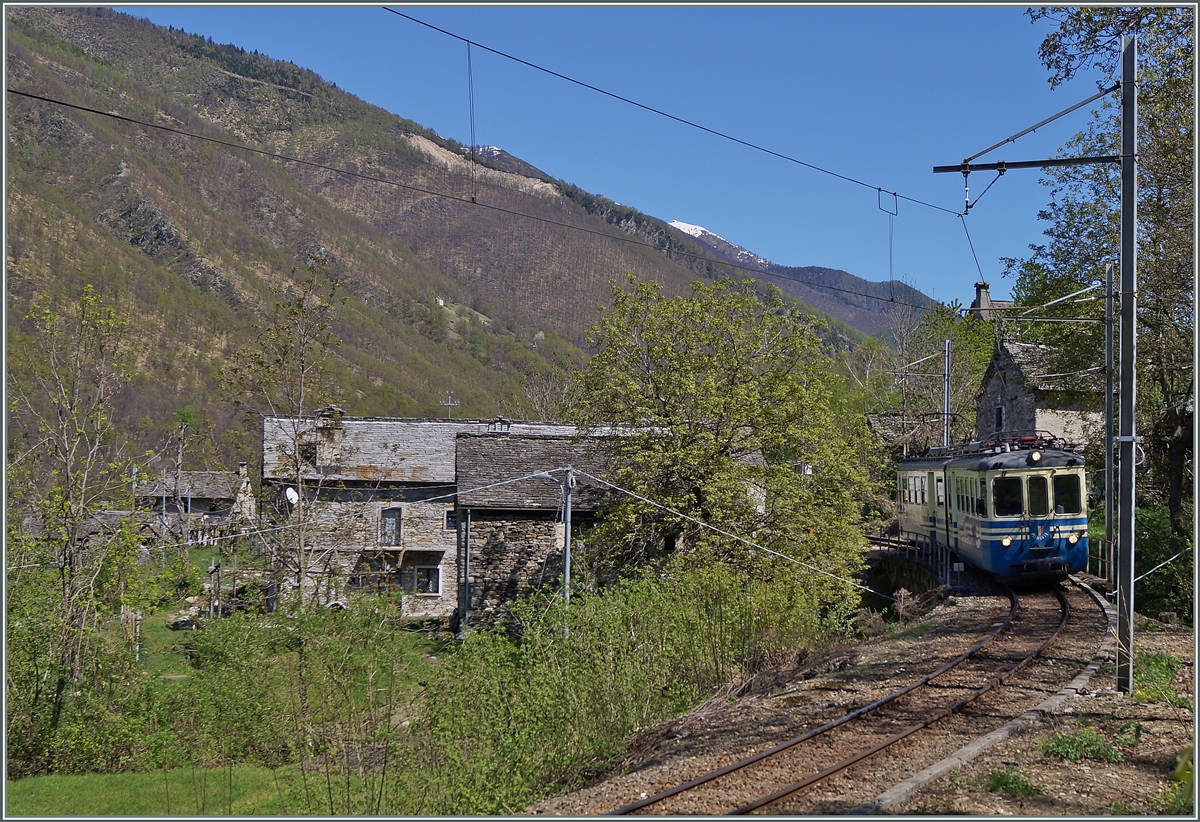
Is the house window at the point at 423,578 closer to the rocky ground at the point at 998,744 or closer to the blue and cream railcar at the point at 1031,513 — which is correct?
the blue and cream railcar at the point at 1031,513

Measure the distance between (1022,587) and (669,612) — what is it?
9.78m

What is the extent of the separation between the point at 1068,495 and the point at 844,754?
11523mm

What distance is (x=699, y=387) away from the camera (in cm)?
2067

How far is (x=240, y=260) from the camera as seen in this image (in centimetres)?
12812

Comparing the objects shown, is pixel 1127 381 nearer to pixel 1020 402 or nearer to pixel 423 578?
pixel 423 578

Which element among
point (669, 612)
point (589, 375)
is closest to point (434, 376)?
point (589, 375)

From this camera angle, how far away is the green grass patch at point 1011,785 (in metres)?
6.85

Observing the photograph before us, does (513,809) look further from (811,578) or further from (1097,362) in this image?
(1097,362)

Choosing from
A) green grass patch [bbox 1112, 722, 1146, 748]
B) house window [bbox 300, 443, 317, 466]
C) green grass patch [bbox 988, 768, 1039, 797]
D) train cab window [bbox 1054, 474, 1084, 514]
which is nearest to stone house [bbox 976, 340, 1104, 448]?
train cab window [bbox 1054, 474, 1084, 514]

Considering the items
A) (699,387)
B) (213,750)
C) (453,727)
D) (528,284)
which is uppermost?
(528,284)

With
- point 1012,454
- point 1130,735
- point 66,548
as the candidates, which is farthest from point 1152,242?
point 66,548

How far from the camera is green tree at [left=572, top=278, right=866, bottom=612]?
20016 millimetres

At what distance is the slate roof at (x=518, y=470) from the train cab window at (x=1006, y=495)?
9.74m

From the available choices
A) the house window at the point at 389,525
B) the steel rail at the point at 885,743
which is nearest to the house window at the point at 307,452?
the house window at the point at 389,525
